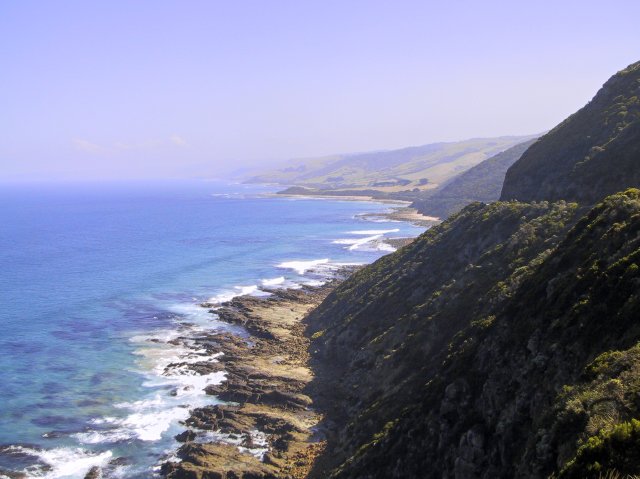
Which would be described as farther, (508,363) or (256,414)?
(256,414)

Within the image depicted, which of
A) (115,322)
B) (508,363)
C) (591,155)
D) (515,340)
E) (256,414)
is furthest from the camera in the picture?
(115,322)

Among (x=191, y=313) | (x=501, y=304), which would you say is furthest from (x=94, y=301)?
(x=501, y=304)

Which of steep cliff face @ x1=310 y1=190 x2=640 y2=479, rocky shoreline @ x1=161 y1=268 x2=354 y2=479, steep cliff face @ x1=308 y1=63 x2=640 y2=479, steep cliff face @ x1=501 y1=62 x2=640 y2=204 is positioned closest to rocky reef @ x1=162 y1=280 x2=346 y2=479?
rocky shoreline @ x1=161 y1=268 x2=354 y2=479

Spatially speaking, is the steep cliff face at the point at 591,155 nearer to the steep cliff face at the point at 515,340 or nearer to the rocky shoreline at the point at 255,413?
the steep cliff face at the point at 515,340

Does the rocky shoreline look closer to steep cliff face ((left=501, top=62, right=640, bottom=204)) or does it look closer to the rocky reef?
the rocky reef

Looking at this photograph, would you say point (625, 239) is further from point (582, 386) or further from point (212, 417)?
point (212, 417)

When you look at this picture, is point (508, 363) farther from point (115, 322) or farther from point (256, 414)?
point (115, 322)

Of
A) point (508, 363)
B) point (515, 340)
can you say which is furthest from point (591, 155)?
point (508, 363)
